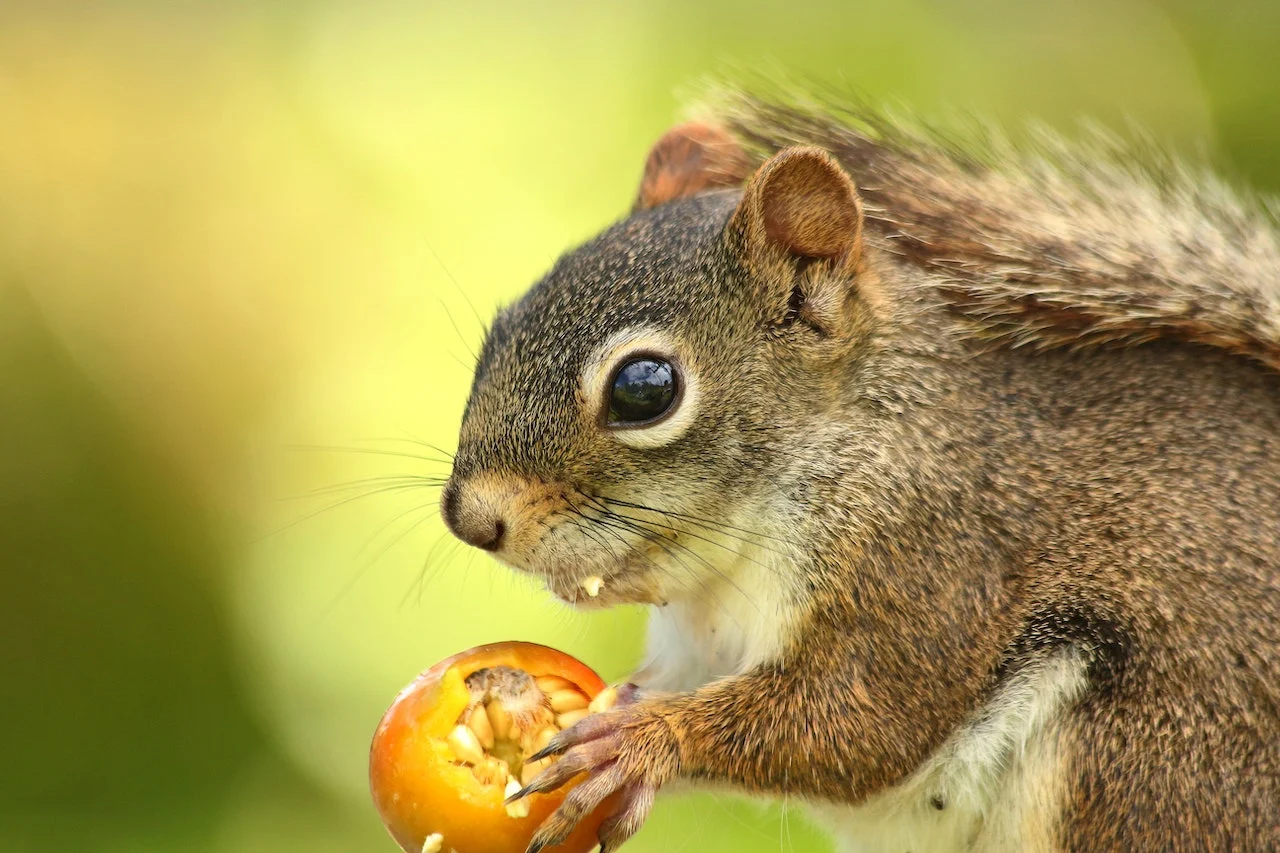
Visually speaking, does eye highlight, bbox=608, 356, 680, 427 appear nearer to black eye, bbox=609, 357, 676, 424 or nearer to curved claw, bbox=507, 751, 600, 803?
black eye, bbox=609, 357, 676, 424

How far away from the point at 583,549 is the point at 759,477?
221mm

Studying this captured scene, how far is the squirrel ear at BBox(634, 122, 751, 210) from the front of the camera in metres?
1.90

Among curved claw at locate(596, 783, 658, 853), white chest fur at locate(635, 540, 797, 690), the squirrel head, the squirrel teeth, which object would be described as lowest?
curved claw at locate(596, 783, 658, 853)

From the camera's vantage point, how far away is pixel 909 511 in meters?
1.58

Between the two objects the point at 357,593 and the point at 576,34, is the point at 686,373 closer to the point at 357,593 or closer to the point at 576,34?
the point at 357,593

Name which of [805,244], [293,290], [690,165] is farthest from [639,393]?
[293,290]

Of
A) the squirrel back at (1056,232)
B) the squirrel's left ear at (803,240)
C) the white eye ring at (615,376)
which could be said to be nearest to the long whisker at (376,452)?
the white eye ring at (615,376)

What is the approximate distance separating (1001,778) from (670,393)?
0.57m

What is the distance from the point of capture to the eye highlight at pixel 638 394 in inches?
59.9

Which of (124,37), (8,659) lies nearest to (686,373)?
(8,659)

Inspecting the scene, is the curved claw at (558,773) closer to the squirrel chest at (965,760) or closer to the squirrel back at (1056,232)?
the squirrel chest at (965,760)

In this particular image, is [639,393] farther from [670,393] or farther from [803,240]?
[803,240]

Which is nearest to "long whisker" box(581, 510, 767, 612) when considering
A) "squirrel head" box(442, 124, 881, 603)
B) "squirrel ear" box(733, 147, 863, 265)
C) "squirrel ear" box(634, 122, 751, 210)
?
"squirrel head" box(442, 124, 881, 603)

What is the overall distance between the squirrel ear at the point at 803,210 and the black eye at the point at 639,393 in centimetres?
20
